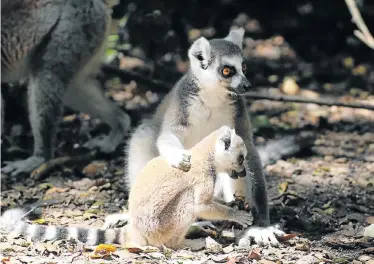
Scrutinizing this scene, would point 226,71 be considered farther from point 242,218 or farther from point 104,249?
point 104,249

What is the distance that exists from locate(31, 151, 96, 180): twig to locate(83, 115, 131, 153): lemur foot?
6.4 inches

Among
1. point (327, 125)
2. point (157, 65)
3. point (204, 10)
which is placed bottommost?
point (327, 125)

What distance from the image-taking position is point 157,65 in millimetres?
10359

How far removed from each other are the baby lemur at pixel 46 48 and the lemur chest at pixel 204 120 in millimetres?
2403

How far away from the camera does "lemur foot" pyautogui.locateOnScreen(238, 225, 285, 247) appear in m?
5.59

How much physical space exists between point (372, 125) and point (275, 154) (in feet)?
6.10

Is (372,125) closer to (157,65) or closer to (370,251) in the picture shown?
(157,65)

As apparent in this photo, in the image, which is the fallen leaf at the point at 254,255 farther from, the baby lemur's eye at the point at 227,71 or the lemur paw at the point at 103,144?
the lemur paw at the point at 103,144

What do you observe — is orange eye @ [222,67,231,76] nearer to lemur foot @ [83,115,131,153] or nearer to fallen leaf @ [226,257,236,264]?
fallen leaf @ [226,257,236,264]

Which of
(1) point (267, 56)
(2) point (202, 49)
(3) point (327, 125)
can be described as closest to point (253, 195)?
(2) point (202, 49)

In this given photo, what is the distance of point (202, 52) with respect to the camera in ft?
19.2

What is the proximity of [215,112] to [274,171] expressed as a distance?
190cm

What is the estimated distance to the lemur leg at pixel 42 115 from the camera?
25.3 ft

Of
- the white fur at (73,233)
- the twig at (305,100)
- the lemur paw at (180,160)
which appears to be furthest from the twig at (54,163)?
the lemur paw at (180,160)
